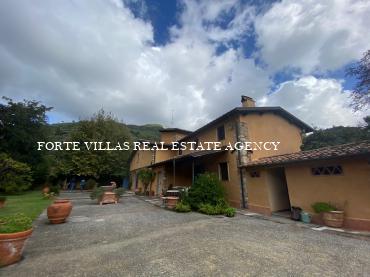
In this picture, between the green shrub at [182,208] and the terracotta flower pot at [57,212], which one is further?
the green shrub at [182,208]

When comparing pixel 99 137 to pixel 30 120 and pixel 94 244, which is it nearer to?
pixel 30 120

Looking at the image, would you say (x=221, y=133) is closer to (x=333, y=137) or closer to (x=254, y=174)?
(x=254, y=174)

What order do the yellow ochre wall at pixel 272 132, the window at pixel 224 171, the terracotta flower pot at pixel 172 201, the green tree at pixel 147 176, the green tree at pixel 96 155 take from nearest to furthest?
the terracotta flower pot at pixel 172 201 < the yellow ochre wall at pixel 272 132 < the window at pixel 224 171 < the green tree at pixel 147 176 < the green tree at pixel 96 155

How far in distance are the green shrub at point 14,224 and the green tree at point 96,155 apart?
1034 inches

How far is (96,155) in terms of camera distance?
99.5ft

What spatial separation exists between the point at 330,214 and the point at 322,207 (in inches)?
14.3

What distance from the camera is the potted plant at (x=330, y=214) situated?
7492 millimetres

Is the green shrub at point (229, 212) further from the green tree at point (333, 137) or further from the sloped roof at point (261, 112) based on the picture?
the green tree at point (333, 137)

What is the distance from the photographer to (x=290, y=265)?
172 inches

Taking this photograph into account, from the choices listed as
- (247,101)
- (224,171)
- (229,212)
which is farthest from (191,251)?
(247,101)

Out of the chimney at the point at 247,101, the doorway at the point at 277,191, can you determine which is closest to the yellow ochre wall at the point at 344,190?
the doorway at the point at 277,191

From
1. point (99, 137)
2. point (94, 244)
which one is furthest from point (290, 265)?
point (99, 137)

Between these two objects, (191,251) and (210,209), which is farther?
(210,209)

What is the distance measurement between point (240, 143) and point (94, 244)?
9.07 meters
